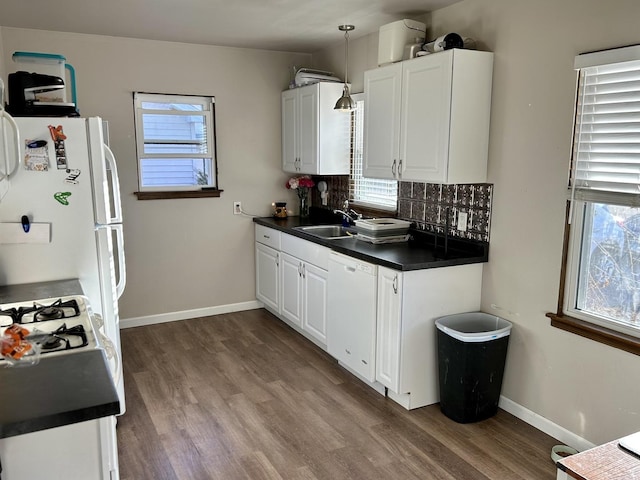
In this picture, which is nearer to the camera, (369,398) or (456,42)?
(456,42)

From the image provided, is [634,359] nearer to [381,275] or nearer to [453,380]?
[453,380]

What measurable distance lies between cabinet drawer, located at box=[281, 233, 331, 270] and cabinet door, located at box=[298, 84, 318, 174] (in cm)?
65

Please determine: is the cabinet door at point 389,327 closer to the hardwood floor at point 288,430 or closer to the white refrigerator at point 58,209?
the hardwood floor at point 288,430

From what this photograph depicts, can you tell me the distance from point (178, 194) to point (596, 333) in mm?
3402

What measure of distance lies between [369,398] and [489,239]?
1.23m

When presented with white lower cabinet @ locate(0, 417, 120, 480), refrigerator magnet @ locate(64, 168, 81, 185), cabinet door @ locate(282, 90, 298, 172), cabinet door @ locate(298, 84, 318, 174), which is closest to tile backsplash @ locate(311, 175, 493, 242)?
cabinet door @ locate(298, 84, 318, 174)

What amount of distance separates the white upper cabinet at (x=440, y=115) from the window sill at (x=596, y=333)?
91 cm

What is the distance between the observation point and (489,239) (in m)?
3.05

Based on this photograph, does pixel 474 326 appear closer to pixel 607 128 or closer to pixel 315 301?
pixel 315 301

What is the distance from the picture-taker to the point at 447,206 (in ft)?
10.8

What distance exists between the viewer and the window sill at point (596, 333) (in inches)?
90.4

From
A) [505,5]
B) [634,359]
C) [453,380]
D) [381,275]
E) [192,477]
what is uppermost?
[505,5]

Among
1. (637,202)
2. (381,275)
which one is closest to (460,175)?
(381,275)

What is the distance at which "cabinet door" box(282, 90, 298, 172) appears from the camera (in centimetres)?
456
